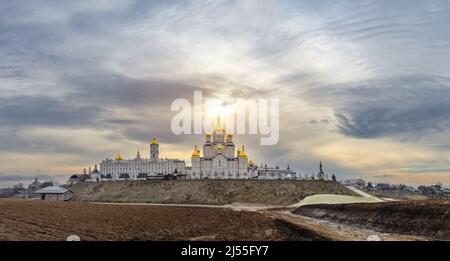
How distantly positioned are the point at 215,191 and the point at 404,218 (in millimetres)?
66658

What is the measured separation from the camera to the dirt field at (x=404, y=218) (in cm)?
3519

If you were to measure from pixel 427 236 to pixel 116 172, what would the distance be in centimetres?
14192

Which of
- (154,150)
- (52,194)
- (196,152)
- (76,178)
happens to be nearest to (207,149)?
(196,152)

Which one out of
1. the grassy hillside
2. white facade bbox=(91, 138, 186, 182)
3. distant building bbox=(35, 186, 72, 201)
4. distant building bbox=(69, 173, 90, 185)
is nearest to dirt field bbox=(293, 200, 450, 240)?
the grassy hillside

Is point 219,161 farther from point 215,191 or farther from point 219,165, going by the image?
point 215,191

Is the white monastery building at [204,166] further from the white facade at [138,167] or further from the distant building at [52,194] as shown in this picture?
the distant building at [52,194]

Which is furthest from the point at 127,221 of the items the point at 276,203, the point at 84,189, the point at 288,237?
the point at 84,189

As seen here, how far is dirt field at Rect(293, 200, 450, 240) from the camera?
115ft

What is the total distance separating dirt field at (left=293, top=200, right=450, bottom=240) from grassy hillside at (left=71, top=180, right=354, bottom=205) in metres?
41.7

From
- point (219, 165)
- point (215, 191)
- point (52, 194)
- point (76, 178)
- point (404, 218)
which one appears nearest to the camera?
point (404, 218)

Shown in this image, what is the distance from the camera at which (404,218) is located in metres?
40.3
